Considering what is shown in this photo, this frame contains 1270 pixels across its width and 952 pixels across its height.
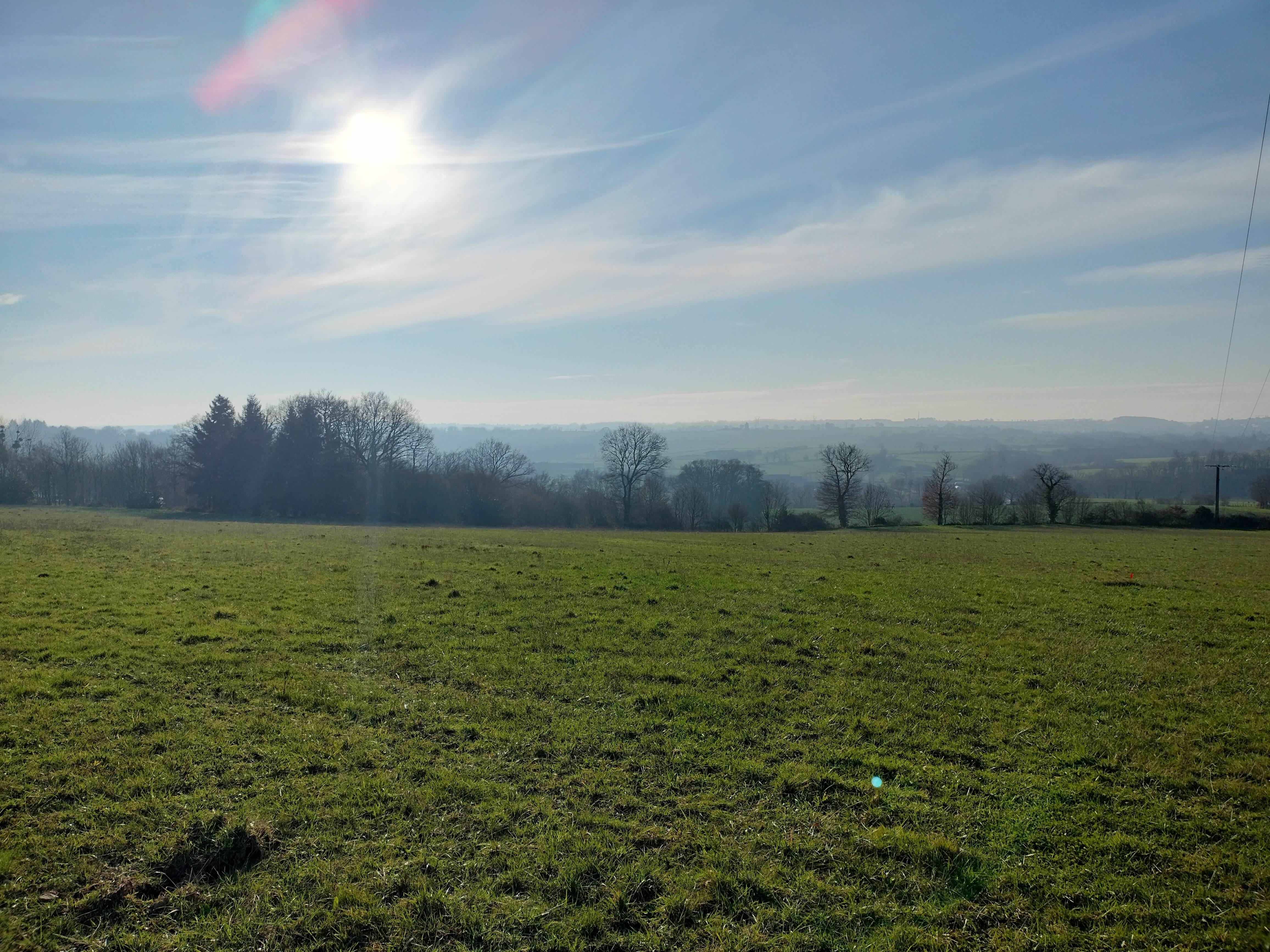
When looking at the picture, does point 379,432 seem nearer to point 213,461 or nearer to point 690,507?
point 213,461

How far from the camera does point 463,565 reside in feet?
73.7

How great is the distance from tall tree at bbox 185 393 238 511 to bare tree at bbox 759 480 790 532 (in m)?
55.6

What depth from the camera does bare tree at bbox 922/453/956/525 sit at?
7325 cm

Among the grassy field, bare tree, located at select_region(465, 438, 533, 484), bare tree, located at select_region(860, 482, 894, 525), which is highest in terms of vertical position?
bare tree, located at select_region(465, 438, 533, 484)

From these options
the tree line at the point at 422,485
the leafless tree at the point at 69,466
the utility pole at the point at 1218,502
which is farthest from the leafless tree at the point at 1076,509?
the leafless tree at the point at 69,466

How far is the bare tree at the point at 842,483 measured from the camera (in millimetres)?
73938

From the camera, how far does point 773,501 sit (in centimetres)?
9188

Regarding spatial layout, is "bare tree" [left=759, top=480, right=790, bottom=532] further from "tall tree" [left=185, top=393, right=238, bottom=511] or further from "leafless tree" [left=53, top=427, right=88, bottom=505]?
"leafless tree" [left=53, top=427, right=88, bottom=505]

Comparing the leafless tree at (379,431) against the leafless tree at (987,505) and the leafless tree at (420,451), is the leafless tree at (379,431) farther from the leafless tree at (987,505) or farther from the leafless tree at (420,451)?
the leafless tree at (987,505)

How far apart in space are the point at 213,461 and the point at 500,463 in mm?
31636

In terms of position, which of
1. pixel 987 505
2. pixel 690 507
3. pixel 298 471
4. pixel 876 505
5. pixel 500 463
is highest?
pixel 500 463

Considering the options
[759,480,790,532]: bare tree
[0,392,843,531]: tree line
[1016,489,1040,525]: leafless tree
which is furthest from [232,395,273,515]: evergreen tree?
[1016,489,1040,525]: leafless tree

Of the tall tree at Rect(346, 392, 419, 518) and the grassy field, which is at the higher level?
the tall tree at Rect(346, 392, 419, 518)

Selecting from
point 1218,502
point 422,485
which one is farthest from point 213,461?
point 1218,502
